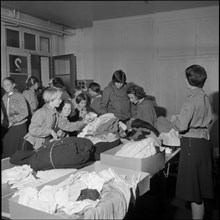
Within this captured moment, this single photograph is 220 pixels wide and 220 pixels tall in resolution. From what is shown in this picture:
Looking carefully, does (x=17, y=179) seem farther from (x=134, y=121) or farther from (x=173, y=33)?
(x=173, y=33)

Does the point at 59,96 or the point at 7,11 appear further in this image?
the point at 59,96

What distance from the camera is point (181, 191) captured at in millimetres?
1453

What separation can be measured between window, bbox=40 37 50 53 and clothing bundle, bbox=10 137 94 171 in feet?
1.59

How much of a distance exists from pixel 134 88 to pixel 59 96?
0.43 meters

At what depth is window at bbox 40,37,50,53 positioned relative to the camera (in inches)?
46.1

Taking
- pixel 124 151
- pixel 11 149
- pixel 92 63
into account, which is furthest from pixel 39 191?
pixel 92 63

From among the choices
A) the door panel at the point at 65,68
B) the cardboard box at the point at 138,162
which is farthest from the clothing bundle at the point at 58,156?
the door panel at the point at 65,68

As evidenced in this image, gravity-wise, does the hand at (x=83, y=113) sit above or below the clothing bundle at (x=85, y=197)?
above

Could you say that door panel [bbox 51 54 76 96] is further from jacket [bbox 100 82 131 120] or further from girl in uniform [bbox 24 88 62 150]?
jacket [bbox 100 82 131 120]

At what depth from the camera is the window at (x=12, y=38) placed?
102 cm

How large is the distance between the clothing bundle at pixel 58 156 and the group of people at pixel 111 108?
8cm

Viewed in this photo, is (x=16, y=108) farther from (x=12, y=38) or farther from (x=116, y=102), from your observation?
(x=116, y=102)

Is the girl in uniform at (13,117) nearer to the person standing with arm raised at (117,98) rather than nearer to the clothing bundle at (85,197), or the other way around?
the clothing bundle at (85,197)

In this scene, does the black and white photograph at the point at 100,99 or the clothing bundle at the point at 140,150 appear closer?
the black and white photograph at the point at 100,99
